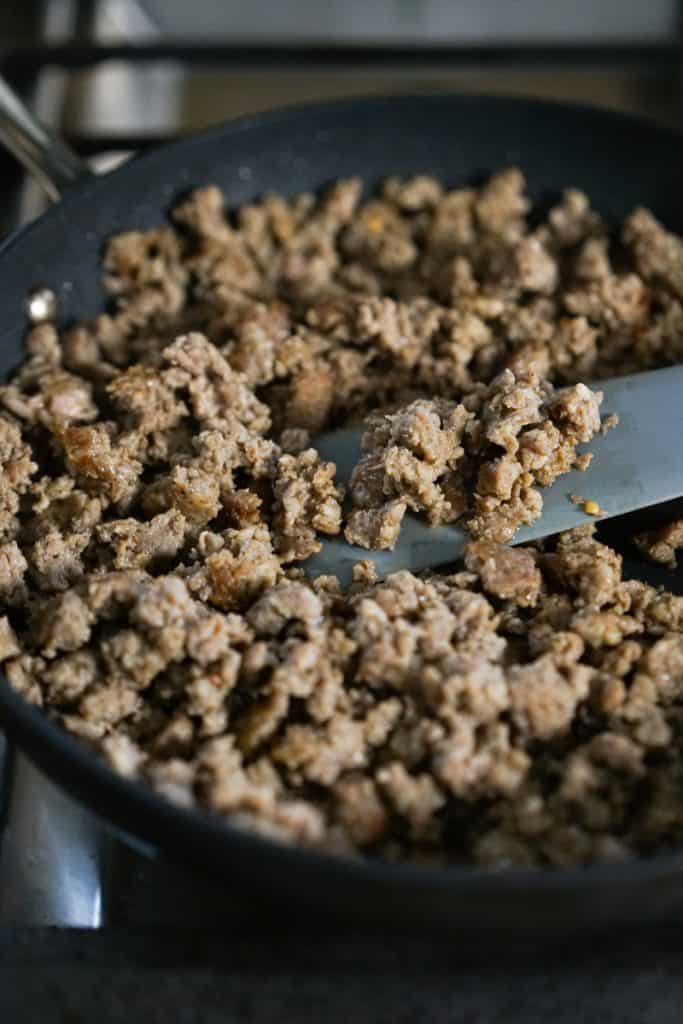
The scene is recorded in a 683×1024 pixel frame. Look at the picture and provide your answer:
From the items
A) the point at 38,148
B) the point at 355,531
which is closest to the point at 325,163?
the point at 38,148

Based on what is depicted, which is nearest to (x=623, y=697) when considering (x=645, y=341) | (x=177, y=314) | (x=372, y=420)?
(x=372, y=420)

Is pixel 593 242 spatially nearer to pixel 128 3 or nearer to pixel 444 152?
pixel 444 152

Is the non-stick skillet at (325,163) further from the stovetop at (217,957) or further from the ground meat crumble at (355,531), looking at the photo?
the stovetop at (217,957)

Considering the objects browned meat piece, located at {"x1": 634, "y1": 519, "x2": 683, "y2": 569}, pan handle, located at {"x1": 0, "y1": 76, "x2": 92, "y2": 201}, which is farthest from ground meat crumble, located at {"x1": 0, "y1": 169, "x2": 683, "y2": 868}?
pan handle, located at {"x1": 0, "y1": 76, "x2": 92, "y2": 201}

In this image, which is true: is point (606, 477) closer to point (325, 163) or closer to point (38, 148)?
point (325, 163)

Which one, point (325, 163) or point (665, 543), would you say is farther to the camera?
point (325, 163)

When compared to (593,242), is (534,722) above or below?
below
